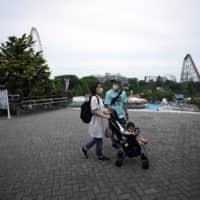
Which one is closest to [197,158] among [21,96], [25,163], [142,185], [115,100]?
[142,185]

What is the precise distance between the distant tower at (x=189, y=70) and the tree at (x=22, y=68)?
20.0 m

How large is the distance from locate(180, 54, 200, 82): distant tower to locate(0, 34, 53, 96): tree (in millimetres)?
20015

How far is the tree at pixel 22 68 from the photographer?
8.95m

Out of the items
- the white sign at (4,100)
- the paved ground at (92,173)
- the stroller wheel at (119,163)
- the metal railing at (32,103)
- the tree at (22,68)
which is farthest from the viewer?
the tree at (22,68)

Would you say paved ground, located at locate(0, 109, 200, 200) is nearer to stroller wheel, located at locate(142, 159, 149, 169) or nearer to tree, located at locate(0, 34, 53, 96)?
stroller wheel, located at locate(142, 159, 149, 169)

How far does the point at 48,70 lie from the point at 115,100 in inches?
337

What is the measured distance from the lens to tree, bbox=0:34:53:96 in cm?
895

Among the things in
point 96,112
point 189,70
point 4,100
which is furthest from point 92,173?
point 189,70

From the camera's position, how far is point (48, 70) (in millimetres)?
10234

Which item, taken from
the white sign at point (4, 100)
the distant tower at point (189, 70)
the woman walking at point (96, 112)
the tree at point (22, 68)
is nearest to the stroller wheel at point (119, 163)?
the woman walking at point (96, 112)

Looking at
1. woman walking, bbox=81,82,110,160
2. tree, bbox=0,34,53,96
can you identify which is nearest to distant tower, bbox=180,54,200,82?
tree, bbox=0,34,53,96

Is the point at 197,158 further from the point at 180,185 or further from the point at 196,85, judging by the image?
the point at 196,85

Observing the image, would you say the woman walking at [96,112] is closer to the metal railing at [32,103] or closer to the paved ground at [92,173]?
the paved ground at [92,173]

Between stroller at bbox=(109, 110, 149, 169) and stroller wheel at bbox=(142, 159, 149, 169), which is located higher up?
stroller at bbox=(109, 110, 149, 169)
